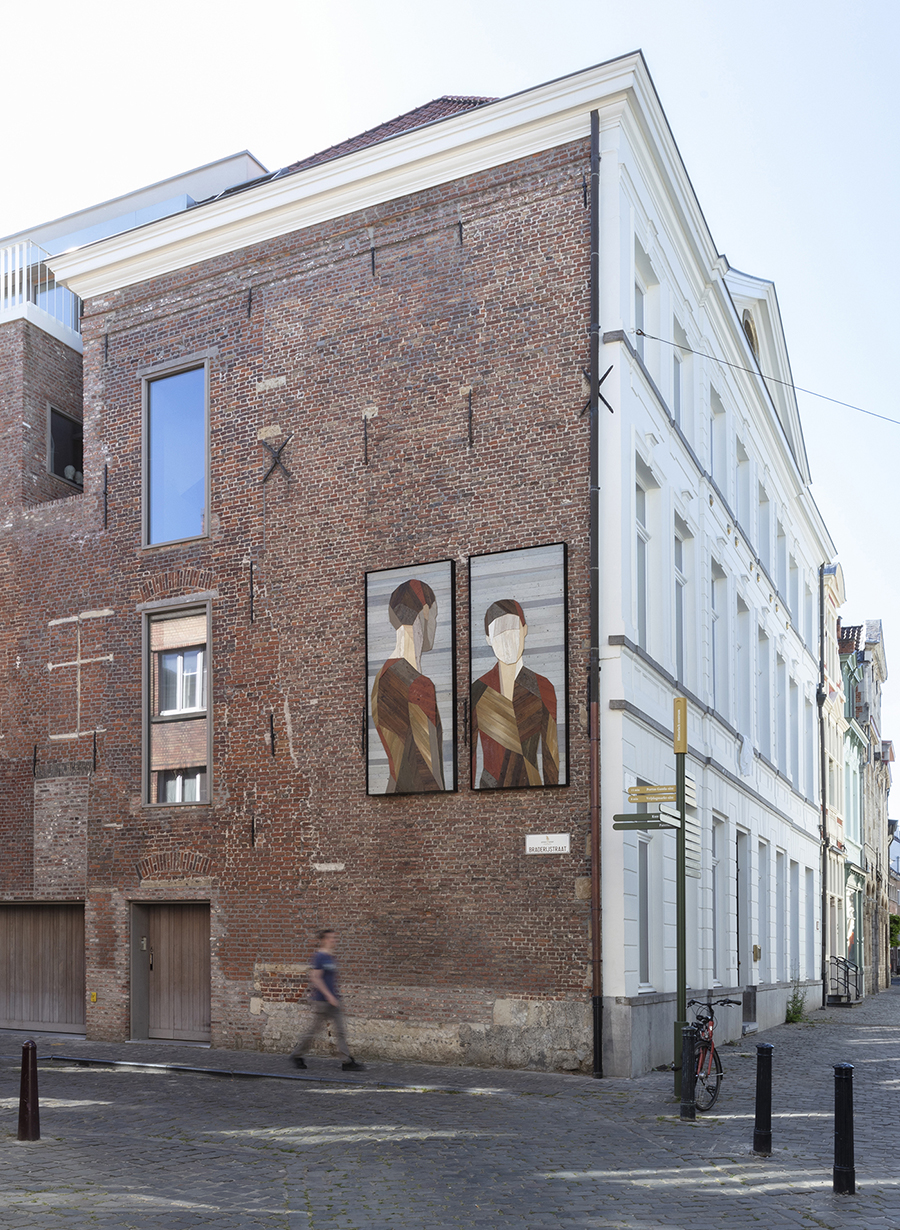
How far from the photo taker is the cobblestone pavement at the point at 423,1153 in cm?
773

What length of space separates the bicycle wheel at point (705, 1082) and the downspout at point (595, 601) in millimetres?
2244

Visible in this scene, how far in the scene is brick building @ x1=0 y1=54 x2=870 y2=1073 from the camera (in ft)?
49.5

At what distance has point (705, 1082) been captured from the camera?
38.5 feet

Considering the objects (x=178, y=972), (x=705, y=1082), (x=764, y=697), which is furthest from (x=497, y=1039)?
(x=764, y=697)

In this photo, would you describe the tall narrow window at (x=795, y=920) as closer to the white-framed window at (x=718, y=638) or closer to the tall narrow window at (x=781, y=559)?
the tall narrow window at (x=781, y=559)

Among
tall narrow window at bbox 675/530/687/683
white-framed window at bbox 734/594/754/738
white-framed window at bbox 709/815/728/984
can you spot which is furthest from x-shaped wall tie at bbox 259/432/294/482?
white-framed window at bbox 734/594/754/738

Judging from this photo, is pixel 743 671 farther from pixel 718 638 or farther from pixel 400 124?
pixel 400 124

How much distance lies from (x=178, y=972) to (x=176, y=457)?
24.5 ft

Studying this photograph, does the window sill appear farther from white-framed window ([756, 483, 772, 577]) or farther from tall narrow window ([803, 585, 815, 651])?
tall narrow window ([803, 585, 815, 651])

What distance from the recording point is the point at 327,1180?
28.1 feet

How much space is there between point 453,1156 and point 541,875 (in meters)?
5.52

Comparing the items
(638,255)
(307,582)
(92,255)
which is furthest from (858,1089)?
(92,255)

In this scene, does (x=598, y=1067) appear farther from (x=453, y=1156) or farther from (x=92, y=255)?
(x=92, y=255)

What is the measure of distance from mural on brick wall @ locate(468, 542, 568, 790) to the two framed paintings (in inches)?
0.5
